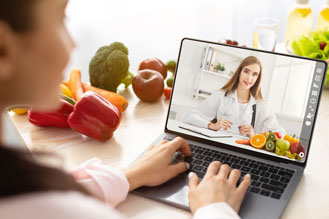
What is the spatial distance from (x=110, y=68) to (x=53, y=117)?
0.86ft

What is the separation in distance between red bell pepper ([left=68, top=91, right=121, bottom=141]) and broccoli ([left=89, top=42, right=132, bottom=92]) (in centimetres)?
21

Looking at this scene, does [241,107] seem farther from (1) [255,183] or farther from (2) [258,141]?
(1) [255,183]

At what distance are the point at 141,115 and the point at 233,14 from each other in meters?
1.72

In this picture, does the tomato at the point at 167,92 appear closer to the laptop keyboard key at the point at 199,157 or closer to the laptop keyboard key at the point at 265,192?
the laptop keyboard key at the point at 199,157

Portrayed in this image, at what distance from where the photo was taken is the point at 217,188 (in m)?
0.89

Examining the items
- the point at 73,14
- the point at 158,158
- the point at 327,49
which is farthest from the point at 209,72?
the point at 73,14

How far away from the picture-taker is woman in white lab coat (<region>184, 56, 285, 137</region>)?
1062 mm

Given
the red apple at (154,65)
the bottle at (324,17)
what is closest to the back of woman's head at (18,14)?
the red apple at (154,65)

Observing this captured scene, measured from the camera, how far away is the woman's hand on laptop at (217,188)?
0.86 metres

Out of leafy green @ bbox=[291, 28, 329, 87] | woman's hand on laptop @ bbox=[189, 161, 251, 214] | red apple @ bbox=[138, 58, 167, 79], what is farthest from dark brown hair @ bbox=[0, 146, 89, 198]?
leafy green @ bbox=[291, 28, 329, 87]

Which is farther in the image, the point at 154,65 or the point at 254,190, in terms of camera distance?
the point at 154,65

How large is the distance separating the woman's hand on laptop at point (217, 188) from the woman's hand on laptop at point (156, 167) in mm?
54

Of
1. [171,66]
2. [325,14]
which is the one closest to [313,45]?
[325,14]

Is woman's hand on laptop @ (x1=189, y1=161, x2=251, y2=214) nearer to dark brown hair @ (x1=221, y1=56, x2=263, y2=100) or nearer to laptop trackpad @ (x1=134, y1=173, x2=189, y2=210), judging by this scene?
laptop trackpad @ (x1=134, y1=173, x2=189, y2=210)
